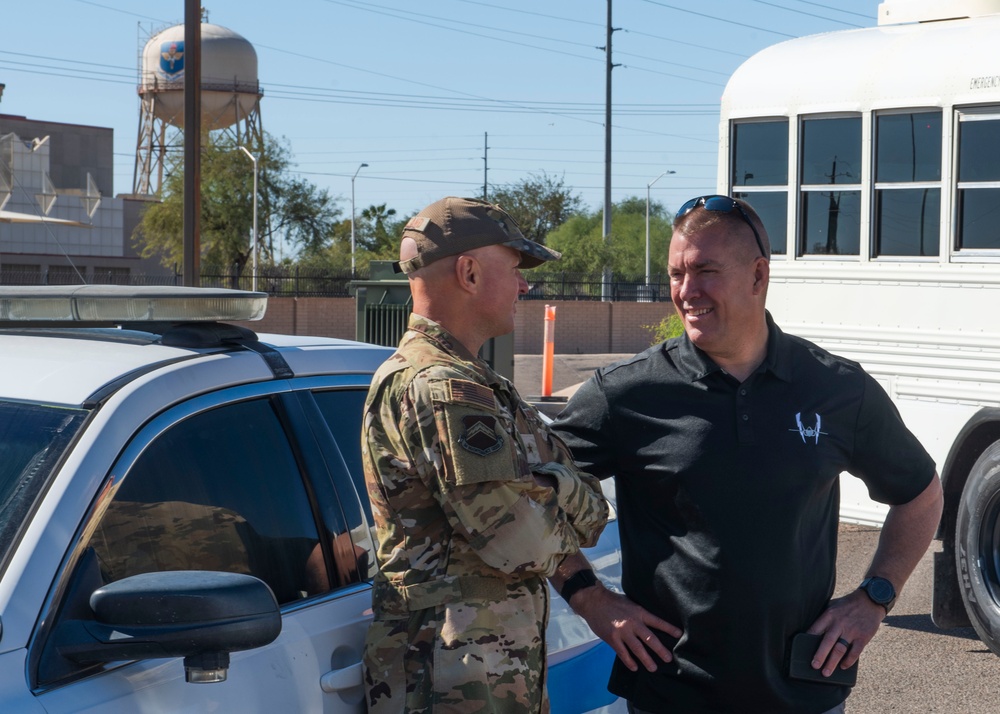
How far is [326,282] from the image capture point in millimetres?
34656

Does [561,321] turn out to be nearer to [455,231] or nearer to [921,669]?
[921,669]

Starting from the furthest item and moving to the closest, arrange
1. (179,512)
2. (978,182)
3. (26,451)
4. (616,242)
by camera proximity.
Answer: (616,242) → (978,182) → (179,512) → (26,451)

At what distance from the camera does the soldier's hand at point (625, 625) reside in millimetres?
2553

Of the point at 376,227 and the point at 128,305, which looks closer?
the point at 128,305

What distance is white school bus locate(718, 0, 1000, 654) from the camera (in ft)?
21.6

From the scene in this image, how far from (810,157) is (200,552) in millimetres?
5968

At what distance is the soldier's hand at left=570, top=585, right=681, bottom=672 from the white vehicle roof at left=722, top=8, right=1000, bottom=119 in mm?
5020

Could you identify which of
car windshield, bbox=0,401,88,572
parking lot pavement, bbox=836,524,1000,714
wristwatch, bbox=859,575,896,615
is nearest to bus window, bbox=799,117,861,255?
parking lot pavement, bbox=836,524,1000,714

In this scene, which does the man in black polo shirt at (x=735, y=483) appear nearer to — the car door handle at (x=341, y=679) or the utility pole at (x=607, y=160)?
the car door handle at (x=341, y=679)

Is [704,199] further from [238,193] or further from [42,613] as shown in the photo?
[238,193]

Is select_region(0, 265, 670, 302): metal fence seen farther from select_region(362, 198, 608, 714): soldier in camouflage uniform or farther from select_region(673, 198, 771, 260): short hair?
select_region(362, 198, 608, 714): soldier in camouflage uniform

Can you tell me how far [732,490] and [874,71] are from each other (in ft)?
17.6

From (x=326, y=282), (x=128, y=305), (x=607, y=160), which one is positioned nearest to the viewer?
(x=128, y=305)

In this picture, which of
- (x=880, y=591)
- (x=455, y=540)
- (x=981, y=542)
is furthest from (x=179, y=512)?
(x=981, y=542)
